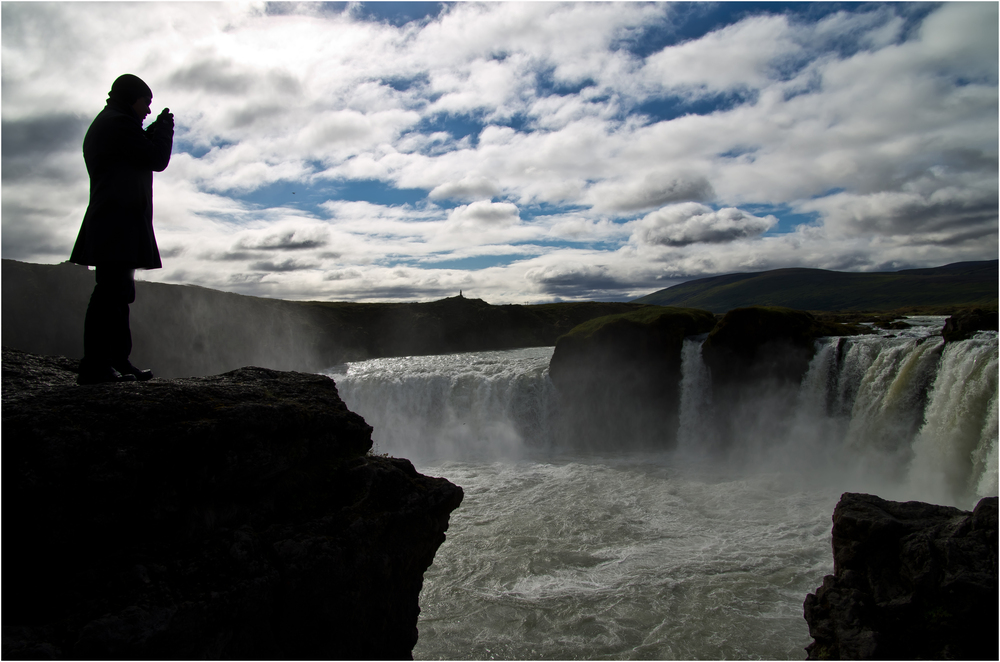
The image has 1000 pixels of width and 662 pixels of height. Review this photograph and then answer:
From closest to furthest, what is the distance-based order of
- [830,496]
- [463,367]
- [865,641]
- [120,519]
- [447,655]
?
[120,519] → [865,641] → [447,655] → [830,496] → [463,367]

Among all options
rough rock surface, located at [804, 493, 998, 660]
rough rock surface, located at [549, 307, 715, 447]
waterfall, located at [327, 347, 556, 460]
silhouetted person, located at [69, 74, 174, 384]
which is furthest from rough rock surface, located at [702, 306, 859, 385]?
silhouetted person, located at [69, 74, 174, 384]

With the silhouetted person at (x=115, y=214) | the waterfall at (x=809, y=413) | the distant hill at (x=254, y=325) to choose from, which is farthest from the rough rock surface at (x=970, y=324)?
the silhouetted person at (x=115, y=214)

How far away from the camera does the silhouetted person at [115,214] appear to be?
15.3 feet

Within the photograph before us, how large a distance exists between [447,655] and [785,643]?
5318 mm

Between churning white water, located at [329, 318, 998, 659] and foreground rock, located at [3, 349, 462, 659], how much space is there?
4248 millimetres

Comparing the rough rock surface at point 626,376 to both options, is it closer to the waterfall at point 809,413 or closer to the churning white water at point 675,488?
the waterfall at point 809,413

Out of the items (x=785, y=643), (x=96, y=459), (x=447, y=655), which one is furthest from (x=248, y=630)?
(x=785, y=643)

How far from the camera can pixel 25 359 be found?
5.16 metres

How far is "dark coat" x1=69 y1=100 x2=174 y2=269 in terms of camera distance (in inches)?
183

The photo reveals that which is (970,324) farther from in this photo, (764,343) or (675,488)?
(675,488)

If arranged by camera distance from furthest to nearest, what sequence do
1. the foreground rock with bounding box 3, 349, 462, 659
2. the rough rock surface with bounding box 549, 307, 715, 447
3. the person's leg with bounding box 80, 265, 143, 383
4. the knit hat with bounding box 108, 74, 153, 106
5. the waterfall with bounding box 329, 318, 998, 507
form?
the rough rock surface with bounding box 549, 307, 715, 447 < the waterfall with bounding box 329, 318, 998, 507 < the knit hat with bounding box 108, 74, 153, 106 < the person's leg with bounding box 80, 265, 143, 383 < the foreground rock with bounding box 3, 349, 462, 659

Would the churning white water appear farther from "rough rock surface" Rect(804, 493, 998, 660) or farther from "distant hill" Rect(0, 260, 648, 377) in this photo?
"distant hill" Rect(0, 260, 648, 377)

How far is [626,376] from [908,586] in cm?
2093

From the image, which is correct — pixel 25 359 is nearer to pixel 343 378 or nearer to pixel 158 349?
pixel 343 378
